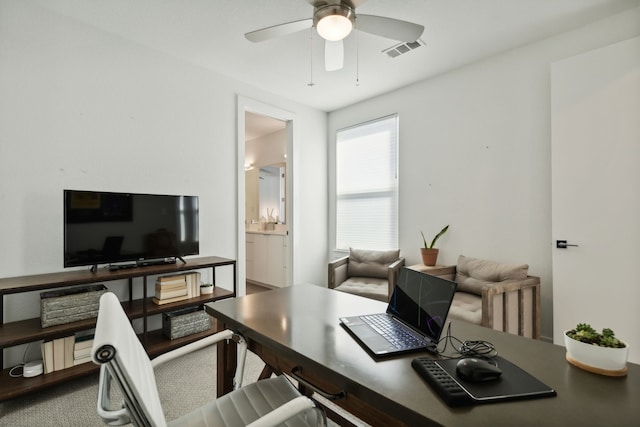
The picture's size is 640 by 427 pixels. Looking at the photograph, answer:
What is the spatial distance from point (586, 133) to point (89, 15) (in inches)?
160

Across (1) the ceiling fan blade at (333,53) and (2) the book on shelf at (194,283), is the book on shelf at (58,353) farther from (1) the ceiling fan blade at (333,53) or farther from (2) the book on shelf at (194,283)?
(1) the ceiling fan blade at (333,53)

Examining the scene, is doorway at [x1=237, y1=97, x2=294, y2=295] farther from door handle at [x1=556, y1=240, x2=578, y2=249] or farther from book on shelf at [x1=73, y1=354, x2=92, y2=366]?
door handle at [x1=556, y1=240, x2=578, y2=249]

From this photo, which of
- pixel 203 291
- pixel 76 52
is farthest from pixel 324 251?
pixel 76 52

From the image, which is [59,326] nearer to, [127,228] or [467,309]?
[127,228]

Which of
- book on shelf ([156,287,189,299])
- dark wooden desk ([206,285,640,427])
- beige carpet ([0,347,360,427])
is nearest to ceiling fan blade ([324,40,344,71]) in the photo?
dark wooden desk ([206,285,640,427])

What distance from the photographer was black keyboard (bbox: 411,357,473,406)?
713mm

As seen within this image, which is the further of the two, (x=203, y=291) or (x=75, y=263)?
(x=203, y=291)

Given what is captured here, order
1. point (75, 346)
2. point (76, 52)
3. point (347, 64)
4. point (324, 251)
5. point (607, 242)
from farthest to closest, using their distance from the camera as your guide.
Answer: point (324, 251), point (347, 64), point (76, 52), point (607, 242), point (75, 346)

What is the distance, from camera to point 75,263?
2.32 m

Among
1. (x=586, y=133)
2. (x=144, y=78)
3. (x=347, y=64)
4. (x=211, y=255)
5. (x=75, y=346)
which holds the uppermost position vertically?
(x=347, y=64)

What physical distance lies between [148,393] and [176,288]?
7.12ft

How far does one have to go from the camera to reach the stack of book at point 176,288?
273 centimetres

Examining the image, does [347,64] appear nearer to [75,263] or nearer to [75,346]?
[75,263]

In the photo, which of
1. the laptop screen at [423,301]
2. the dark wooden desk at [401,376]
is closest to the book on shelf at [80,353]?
the dark wooden desk at [401,376]
